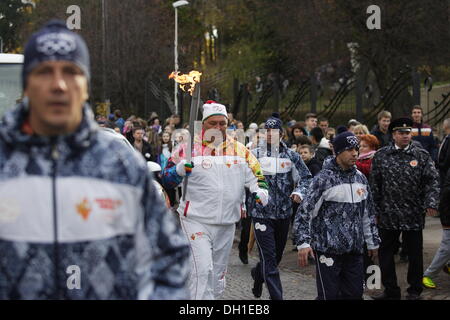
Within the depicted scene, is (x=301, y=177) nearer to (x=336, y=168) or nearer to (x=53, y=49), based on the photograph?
(x=336, y=168)

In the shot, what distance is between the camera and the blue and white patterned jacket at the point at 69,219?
299cm

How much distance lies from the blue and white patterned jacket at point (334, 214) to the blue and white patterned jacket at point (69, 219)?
4299mm

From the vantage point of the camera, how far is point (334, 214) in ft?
24.1

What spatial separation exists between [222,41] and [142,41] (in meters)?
15.3

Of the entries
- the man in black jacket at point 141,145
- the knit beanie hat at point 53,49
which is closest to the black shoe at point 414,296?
the knit beanie hat at point 53,49

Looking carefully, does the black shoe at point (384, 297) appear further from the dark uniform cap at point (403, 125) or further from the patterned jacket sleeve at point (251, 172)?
the patterned jacket sleeve at point (251, 172)

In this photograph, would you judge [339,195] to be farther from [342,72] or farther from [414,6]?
[342,72]

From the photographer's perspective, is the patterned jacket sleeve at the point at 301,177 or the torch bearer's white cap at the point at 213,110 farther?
the patterned jacket sleeve at the point at 301,177

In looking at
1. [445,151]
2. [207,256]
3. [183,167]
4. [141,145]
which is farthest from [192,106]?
[141,145]

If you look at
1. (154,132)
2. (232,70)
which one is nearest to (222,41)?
(232,70)

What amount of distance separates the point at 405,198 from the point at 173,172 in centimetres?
305

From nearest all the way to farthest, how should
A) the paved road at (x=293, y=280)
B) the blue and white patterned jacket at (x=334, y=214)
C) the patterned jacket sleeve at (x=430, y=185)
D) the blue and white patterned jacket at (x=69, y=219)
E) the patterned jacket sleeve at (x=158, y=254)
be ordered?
the blue and white patterned jacket at (x=69, y=219), the patterned jacket sleeve at (x=158, y=254), the blue and white patterned jacket at (x=334, y=214), the patterned jacket sleeve at (x=430, y=185), the paved road at (x=293, y=280)

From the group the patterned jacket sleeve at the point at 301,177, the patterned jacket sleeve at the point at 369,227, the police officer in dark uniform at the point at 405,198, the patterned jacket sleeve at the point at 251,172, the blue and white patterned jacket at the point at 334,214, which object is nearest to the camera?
the blue and white patterned jacket at the point at 334,214
